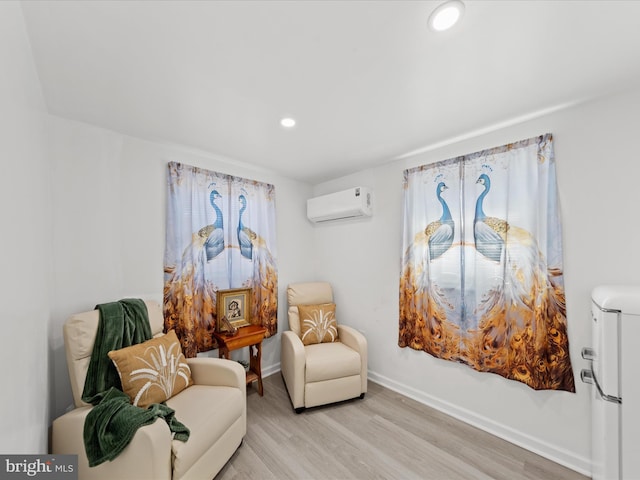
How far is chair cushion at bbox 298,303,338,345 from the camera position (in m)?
2.74

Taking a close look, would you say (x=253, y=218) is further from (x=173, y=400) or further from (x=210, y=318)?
(x=173, y=400)

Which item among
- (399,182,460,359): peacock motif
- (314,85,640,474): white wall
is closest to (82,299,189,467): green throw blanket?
(399,182,460,359): peacock motif

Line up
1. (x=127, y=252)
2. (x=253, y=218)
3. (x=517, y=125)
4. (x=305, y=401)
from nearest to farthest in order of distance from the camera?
(x=517, y=125) → (x=127, y=252) → (x=305, y=401) → (x=253, y=218)

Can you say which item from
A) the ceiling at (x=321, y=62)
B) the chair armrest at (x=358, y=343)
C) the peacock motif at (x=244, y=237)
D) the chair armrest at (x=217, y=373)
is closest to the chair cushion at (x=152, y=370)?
the chair armrest at (x=217, y=373)

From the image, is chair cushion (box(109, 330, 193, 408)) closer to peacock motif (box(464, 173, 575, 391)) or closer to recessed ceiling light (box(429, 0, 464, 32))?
peacock motif (box(464, 173, 575, 391))

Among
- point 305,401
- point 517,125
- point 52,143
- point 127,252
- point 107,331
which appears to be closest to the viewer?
point 107,331

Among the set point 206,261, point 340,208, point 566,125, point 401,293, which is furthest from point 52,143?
point 566,125

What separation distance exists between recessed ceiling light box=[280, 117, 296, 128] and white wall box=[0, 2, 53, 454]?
50.6 inches

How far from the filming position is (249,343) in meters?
2.45

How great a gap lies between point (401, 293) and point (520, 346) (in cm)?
100

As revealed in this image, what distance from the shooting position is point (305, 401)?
2.28 metres

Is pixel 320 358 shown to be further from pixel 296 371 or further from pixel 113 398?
pixel 113 398

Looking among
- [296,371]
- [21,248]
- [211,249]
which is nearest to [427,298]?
[296,371]

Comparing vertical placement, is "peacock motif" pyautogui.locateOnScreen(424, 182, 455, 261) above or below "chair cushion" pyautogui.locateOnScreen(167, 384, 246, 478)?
above
